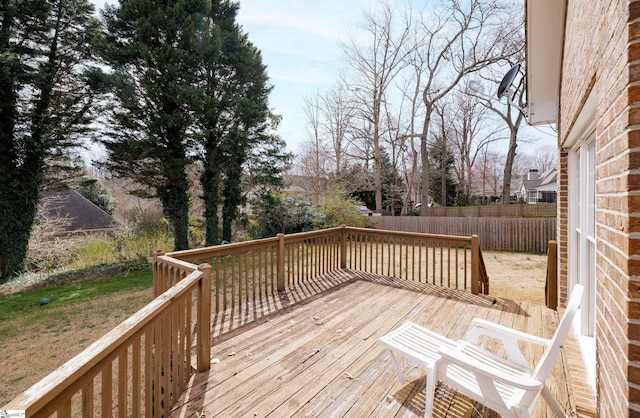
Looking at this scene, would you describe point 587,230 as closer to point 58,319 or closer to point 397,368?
point 397,368

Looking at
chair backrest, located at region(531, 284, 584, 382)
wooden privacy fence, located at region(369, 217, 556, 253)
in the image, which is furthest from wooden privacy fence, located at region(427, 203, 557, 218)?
chair backrest, located at region(531, 284, 584, 382)

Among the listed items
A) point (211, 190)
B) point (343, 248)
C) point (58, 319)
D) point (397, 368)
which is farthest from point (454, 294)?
point (211, 190)

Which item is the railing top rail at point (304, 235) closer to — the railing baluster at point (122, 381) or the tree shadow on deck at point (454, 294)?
the tree shadow on deck at point (454, 294)

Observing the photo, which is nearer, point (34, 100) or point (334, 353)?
point (334, 353)

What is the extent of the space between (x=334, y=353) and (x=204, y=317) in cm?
147

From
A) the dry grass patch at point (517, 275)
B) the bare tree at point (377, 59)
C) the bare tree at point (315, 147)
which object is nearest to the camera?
the dry grass patch at point (517, 275)

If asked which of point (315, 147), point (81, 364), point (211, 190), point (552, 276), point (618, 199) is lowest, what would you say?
point (552, 276)

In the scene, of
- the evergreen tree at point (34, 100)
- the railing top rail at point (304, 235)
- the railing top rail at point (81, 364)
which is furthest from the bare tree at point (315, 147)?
the railing top rail at point (81, 364)

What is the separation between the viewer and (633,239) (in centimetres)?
106

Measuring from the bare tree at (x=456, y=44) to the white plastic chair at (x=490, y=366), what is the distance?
14573 millimetres

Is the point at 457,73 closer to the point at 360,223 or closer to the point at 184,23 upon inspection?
the point at 360,223

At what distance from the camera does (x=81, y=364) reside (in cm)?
128

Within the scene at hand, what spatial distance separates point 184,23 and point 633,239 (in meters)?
14.1

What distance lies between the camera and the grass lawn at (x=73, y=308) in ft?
13.8
